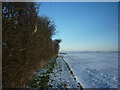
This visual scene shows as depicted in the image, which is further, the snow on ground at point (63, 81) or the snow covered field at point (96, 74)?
the snow covered field at point (96, 74)

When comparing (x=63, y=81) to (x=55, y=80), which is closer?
(x=63, y=81)

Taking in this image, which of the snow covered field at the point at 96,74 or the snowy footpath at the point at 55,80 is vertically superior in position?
the snowy footpath at the point at 55,80

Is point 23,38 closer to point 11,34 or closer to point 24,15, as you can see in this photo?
point 24,15

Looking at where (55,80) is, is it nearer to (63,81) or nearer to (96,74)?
(63,81)

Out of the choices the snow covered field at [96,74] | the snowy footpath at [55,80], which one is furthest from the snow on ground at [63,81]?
the snow covered field at [96,74]

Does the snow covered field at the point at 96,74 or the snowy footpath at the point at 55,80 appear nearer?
the snowy footpath at the point at 55,80

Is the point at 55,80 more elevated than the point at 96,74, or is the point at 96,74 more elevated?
the point at 55,80

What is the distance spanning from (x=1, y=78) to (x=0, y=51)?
892mm

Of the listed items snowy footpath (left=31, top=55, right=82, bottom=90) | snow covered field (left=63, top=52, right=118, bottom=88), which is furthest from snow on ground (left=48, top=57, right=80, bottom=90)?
snow covered field (left=63, top=52, right=118, bottom=88)

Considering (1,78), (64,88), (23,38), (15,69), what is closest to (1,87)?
(1,78)

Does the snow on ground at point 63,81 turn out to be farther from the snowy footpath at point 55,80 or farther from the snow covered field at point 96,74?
the snow covered field at point 96,74

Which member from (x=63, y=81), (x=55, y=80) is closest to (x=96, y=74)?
(x=63, y=81)

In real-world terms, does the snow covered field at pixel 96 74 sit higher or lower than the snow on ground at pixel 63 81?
lower

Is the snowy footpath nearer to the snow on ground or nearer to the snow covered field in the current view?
the snow on ground
